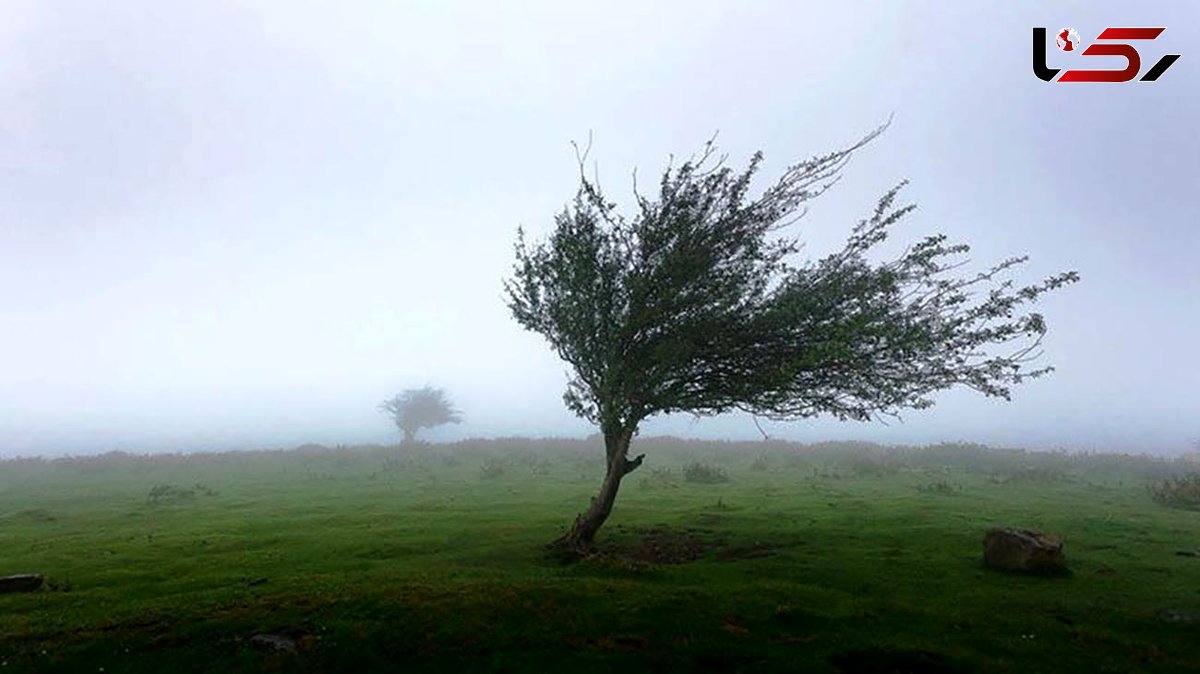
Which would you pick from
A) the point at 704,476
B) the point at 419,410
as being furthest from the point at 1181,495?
the point at 419,410

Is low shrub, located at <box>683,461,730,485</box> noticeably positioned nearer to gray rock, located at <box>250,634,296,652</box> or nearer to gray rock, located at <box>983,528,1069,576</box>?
gray rock, located at <box>983,528,1069,576</box>

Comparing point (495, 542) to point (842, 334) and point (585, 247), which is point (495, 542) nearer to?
point (585, 247)

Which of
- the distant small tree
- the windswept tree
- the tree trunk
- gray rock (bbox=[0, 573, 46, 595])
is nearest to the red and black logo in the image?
the windswept tree

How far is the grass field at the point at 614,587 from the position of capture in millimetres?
14758

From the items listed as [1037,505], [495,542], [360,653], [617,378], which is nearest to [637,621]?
[360,653]

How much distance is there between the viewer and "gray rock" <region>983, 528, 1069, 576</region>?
2114cm

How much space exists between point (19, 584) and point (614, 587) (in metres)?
18.1

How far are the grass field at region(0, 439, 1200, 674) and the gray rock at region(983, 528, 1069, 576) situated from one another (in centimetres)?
65

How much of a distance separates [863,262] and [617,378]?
9649 millimetres

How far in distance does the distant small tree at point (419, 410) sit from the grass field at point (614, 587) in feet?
243

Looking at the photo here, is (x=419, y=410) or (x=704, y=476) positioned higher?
(x=419, y=410)

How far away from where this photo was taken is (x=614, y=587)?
19641mm

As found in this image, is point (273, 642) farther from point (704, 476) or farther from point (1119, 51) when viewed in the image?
point (704, 476)

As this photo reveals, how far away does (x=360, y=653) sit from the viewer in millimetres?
14945
